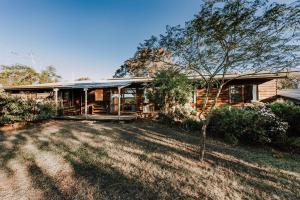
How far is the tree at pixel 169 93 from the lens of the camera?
9.38 meters

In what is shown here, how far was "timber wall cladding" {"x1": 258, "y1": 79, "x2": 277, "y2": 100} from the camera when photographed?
12344 millimetres

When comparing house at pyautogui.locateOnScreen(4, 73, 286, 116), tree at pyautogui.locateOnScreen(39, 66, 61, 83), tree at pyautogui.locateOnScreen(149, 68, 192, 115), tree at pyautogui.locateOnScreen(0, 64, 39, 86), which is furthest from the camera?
tree at pyautogui.locateOnScreen(39, 66, 61, 83)

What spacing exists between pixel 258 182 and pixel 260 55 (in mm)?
3223

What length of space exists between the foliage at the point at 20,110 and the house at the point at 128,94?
4.04 ft

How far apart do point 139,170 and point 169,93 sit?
19.2 feet

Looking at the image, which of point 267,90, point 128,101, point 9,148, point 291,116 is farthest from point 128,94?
point 267,90

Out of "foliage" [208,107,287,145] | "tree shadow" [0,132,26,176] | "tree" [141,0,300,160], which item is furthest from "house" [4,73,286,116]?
"tree" [141,0,300,160]

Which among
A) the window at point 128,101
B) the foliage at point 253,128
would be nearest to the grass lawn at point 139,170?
the foliage at point 253,128

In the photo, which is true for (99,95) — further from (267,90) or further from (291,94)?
(291,94)

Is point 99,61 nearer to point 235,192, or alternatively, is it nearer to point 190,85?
point 190,85

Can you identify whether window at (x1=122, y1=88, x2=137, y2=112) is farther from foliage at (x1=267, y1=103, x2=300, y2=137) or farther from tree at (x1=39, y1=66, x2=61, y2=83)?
tree at (x1=39, y1=66, x2=61, y2=83)

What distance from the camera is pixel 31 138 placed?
23.6 ft

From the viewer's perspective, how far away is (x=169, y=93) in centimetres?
958

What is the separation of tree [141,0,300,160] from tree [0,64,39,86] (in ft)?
104
